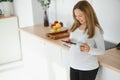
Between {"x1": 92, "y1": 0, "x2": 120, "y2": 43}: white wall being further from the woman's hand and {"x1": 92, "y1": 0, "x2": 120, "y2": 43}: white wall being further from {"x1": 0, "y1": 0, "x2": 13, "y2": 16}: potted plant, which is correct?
{"x1": 0, "y1": 0, "x2": 13, "y2": 16}: potted plant

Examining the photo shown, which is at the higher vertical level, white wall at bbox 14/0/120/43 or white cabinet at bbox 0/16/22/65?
white wall at bbox 14/0/120/43

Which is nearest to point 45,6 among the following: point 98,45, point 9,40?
point 9,40

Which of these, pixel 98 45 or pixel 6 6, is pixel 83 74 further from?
pixel 6 6

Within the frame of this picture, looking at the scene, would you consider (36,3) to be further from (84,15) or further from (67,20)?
(84,15)

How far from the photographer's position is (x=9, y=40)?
135 inches

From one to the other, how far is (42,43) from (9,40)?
46.8 inches

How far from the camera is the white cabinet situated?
10.9ft

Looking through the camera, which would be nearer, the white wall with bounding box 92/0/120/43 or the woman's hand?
the woman's hand

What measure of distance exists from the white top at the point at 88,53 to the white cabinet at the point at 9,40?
6.00 ft

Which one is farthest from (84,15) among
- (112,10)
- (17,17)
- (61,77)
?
(17,17)

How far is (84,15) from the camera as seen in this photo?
5.39 ft

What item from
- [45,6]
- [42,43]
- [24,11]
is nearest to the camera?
[42,43]

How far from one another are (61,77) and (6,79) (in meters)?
1.36

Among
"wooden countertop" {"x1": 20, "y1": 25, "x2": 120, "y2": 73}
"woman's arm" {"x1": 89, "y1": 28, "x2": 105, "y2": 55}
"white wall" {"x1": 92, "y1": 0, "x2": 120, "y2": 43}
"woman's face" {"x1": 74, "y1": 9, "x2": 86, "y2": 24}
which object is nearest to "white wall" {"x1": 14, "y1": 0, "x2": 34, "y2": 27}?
"wooden countertop" {"x1": 20, "y1": 25, "x2": 120, "y2": 73}
